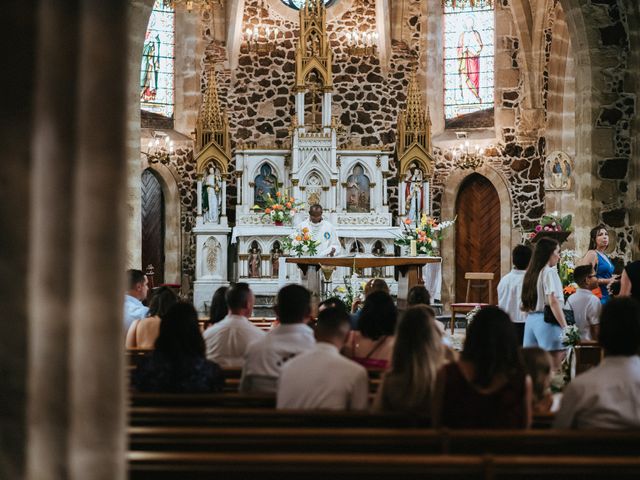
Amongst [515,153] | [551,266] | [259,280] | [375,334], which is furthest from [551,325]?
[515,153]

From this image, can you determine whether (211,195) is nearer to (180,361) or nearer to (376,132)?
(376,132)

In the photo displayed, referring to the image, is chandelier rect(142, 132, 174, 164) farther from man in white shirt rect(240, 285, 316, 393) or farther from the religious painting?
man in white shirt rect(240, 285, 316, 393)

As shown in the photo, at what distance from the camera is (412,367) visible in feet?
13.5

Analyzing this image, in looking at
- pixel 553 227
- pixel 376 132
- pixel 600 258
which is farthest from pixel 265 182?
pixel 600 258

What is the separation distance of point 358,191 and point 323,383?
13.2 m

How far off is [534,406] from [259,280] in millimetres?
11786

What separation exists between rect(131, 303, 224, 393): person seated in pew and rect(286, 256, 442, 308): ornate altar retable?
7.24 meters

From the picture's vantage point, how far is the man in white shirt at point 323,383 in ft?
13.7

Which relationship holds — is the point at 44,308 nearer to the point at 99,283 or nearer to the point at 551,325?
the point at 99,283

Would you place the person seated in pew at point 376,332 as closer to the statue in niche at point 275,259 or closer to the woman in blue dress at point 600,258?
the woman in blue dress at point 600,258

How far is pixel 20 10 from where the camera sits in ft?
9.01

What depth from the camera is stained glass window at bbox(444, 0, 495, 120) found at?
62.9 feet

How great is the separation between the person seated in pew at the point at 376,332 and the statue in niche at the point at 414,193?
11.6 m

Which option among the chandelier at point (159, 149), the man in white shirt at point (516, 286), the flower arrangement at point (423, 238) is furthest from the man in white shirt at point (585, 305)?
the chandelier at point (159, 149)
